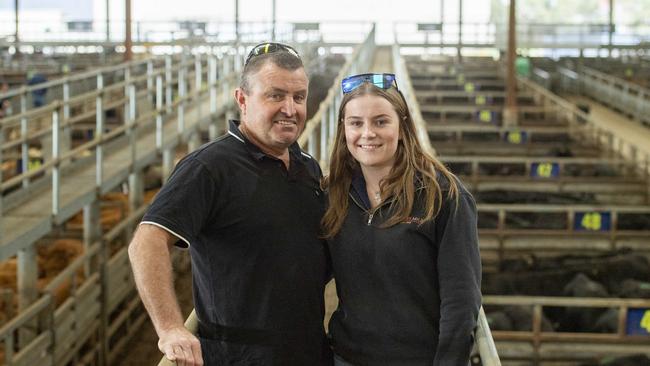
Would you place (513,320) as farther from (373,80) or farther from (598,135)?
(598,135)

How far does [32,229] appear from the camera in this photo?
733 centimetres

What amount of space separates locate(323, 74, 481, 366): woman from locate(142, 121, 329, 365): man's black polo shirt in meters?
0.11

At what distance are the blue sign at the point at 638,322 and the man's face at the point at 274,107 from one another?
16.6 feet

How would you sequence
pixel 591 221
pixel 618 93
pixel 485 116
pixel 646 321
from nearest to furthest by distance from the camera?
pixel 646 321 → pixel 591 221 → pixel 485 116 → pixel 618 93

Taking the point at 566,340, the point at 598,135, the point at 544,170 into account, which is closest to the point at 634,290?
the point at 566,340

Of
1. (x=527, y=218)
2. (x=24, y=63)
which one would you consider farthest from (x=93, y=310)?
(x=24, y=63)

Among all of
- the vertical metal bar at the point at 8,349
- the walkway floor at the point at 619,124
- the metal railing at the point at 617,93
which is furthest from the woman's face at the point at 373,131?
the metal railing at the point at 617,93

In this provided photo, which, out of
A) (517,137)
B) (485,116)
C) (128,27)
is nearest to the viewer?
(517,137)

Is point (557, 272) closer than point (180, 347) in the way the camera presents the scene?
No

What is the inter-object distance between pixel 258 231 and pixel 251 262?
0.09 m

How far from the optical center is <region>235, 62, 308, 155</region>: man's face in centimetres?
292

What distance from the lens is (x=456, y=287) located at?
2.63 metres

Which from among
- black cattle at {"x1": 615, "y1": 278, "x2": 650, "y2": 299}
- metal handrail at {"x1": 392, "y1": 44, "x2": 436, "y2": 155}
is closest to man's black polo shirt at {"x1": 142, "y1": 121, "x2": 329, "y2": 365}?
metal handrail at {"x1": 392, "y1": 44, "x2": 436, "y2": 155}

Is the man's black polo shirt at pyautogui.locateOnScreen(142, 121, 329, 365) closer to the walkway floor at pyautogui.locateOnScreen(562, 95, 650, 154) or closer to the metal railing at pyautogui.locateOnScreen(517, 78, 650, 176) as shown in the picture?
the metal railing at pyautogui.locateOnScreen(517, 78, 650, 176)
